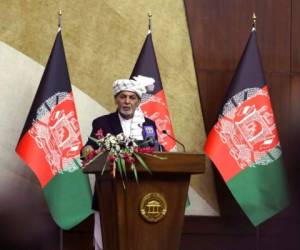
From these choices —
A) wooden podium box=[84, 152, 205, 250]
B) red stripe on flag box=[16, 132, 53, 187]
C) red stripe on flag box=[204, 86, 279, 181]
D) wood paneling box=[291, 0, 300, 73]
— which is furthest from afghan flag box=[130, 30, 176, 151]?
wooden podium box=[84, 152, 205, 250]

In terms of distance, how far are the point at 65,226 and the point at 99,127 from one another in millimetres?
1108

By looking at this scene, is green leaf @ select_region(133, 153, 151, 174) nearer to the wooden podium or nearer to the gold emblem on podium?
the wooden podium

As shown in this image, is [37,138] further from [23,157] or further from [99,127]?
[99,127]

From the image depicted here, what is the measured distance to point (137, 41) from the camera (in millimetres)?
5734

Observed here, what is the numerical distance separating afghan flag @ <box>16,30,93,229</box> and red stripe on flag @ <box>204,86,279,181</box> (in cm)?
95

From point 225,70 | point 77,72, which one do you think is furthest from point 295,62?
point 77,72

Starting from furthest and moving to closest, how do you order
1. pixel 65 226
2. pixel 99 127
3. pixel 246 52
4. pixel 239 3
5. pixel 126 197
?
pixel 239 3 < pixel 246 52 < pixel 65 226 < pixel 99 127 < pixel 126 197

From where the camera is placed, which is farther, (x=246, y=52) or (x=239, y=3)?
(x=239, y=3)

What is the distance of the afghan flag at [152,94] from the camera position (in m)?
5.38

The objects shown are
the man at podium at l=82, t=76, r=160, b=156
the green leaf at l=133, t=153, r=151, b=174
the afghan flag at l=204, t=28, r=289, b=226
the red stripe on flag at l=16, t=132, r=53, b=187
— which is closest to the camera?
the green leaf at l=133, t=153, r=151, b=174

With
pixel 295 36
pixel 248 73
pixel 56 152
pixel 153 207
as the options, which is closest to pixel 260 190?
pixel 248 73

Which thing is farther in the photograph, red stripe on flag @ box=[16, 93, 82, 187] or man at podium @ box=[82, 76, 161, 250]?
red stripe on flag @ box=[16, 93, 82, 187]

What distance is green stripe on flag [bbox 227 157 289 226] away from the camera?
533cm

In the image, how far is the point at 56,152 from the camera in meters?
5.12
